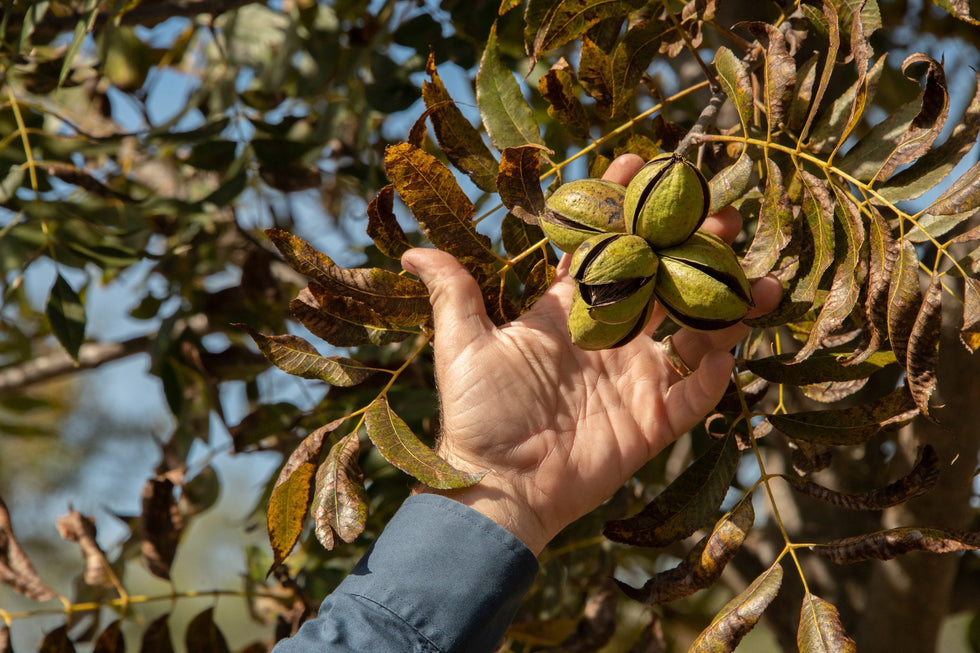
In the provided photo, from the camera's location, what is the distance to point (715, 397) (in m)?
1.47

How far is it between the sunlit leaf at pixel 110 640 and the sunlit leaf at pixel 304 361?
1.10 metres

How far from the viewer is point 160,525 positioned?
7.20 ft

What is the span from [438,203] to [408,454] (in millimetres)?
425

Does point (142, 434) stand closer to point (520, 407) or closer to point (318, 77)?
point (318, 77)

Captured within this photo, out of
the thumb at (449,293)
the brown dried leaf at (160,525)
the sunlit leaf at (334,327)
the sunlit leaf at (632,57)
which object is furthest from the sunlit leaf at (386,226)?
the brown dried leaf at (160,525)

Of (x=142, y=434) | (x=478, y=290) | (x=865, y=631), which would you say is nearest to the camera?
(x=478, y=290)

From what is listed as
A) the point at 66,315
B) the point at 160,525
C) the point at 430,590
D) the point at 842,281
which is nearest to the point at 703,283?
the point at 842,281

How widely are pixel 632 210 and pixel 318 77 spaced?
1667mm

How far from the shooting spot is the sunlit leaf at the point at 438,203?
4.55 feet

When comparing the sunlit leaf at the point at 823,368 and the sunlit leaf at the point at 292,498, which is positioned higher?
the sunlit leaf at the point at 823,368

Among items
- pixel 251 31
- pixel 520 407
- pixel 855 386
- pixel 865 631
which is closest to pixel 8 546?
pixel 520 407

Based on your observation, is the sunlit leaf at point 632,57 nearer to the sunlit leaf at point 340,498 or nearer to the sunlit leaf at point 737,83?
the sunlit leaf at point 737,83

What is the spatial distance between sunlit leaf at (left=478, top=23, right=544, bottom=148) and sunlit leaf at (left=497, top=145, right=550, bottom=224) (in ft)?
0.48

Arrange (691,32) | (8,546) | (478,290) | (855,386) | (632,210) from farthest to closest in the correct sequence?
(8,546) → (691,32) → (478,290) → (855,386) → (632,210)
